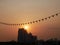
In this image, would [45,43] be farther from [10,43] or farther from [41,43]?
[10,43]

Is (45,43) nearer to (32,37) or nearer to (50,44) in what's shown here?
(50,44)

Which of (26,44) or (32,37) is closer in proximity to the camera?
(26,44)

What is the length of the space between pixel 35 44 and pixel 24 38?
8769 mm

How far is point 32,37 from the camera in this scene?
63.4 meters

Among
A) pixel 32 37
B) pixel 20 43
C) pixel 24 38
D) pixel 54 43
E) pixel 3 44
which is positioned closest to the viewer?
pixel 3 44

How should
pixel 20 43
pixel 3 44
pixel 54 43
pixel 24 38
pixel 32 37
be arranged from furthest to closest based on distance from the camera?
pixel 32 37, pixel 24 38, pixel 54 43, pixel 20 43, pixel 3 44

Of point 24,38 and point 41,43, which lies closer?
point 41,43

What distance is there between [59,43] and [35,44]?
7267 millimetres

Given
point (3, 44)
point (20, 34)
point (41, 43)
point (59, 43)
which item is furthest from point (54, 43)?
point (3, 44)

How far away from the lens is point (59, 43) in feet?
177

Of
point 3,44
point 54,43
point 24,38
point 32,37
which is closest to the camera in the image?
point 3,44

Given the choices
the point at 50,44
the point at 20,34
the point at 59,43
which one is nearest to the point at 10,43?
the point at 20,34

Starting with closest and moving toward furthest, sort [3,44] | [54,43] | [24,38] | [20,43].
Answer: [3,44]
[20,43]
[54,43]
[24,38]

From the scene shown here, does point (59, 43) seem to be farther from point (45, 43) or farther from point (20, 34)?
point (20, 34)
